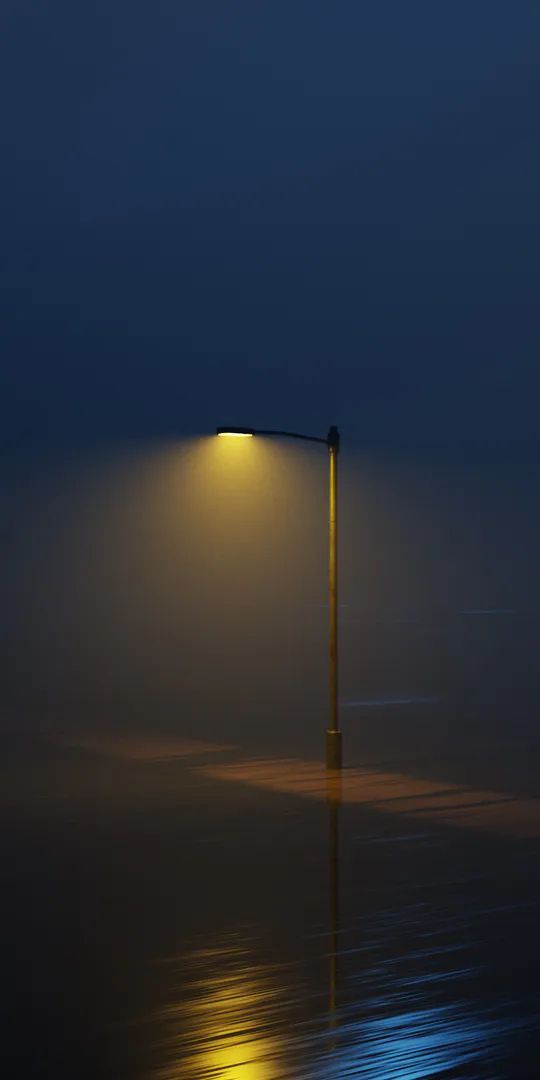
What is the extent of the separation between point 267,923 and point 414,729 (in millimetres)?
25602

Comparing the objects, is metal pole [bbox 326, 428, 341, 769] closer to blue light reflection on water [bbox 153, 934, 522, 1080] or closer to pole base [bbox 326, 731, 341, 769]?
pole base [bbox 326, 731, 341, 769]

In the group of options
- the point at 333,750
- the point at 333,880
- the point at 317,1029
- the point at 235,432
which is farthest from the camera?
the point at 333,750

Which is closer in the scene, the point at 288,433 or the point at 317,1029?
the point at 317,1029

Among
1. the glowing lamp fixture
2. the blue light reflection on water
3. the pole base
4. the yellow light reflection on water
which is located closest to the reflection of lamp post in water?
the blue light reflection on water

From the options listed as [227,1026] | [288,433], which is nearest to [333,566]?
[288,433]

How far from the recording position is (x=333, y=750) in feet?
95.2

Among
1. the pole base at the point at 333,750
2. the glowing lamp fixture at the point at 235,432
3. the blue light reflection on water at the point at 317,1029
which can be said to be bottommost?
the blue light reflection on water at the point at 317,1029

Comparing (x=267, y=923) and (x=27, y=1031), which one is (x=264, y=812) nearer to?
(x=267, y=923)

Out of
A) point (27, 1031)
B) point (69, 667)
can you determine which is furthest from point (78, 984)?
point (69, 667)

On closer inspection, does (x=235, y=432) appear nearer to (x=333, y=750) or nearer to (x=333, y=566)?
(x=333, y=566)

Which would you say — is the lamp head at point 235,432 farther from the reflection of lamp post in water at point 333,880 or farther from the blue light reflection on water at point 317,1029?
the blue light reflection on water at point 317,1029

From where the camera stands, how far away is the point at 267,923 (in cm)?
1580

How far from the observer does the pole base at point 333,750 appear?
1129 inches

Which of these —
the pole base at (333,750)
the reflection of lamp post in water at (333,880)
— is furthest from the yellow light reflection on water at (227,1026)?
the pole base at (333,750)
